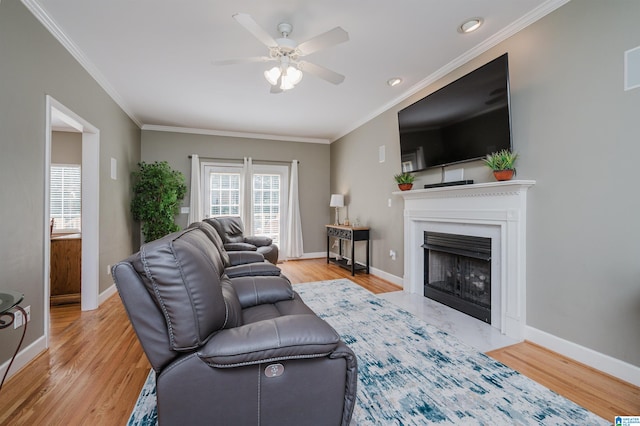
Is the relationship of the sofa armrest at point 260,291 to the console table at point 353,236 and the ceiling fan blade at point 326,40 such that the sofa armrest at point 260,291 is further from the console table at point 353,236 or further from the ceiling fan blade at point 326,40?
the console table at point 353,236

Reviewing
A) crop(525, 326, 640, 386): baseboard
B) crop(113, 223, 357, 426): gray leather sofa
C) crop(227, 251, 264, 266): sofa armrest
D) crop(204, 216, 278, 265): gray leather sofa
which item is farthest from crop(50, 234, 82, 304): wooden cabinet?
crop(525, 326, 640, 386): baseboard

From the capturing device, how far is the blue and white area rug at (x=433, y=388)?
1.56 m

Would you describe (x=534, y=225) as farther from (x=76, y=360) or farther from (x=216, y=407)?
(x=76, y=360)

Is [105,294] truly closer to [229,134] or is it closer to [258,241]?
[258,241]

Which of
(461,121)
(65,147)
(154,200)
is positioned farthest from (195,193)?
(461,121)

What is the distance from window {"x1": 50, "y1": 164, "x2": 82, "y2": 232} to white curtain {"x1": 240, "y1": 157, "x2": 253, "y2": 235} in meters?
2.84

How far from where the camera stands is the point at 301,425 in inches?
46.4

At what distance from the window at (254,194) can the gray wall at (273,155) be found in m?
0.28

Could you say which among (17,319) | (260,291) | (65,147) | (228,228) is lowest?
(17,319)

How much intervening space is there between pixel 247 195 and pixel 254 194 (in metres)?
0.17

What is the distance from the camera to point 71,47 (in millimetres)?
2727

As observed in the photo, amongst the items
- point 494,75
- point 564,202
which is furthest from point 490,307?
point 494,75

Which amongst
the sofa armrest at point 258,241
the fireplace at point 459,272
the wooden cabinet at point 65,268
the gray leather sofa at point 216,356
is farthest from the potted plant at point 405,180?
the wooden cabinet at point 65,268

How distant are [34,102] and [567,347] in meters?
4.58
